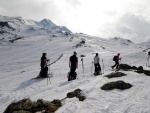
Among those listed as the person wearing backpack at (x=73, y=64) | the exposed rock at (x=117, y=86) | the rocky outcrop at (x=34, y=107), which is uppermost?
the person wearing backpack at (x=73, y=64)

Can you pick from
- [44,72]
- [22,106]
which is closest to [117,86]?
[22,106]

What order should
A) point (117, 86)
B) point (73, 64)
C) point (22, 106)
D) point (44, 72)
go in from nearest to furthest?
1. point (22, 106)
2. point (117, 86)
3. point (73, 64)
4. point (44, 72)

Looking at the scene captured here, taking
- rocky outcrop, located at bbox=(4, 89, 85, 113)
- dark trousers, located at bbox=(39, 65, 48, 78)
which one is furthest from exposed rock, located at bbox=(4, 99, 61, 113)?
dark trousers, located at bbox=(39, 65, 48, 78)

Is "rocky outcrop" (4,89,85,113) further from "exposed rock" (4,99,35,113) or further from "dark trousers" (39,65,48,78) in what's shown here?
"dark trousers" (39,65,48,78)

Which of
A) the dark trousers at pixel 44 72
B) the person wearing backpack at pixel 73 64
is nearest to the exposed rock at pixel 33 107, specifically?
the person wearing backpack at pixel 73 64

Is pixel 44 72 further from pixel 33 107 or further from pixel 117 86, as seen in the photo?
pixel 33 107

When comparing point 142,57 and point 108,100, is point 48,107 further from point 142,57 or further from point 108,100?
point 142,57

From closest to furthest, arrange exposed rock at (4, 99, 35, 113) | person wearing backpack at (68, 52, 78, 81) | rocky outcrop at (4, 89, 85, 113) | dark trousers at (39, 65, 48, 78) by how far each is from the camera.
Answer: rocky outcrop at (4, 89, 85, 113) → exposed rock at (4, 99, 35, 113) → person wearing backpack at (68, 52, 78, 81) → dark trousers at (39, 65, 48, 78)

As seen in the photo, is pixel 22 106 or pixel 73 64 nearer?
pixel 22 106

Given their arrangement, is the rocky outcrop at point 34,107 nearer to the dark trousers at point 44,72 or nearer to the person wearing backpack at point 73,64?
the person wearing backpack at point 73,64

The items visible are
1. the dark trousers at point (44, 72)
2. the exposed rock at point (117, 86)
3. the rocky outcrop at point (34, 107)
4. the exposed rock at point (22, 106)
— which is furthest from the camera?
the dark trousers at point (44, 72)

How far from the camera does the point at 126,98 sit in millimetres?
11336

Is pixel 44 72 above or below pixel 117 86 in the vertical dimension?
above

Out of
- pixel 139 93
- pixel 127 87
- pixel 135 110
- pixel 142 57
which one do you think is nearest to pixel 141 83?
pixel 127 87
